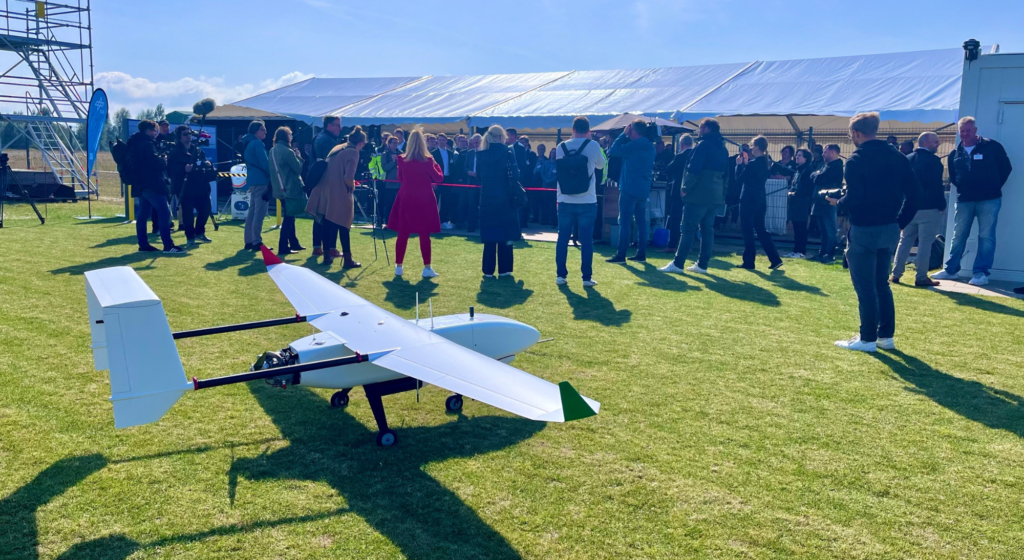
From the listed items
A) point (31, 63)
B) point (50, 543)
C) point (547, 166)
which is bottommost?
point (50, 543)

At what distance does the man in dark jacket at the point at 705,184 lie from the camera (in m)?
9.88

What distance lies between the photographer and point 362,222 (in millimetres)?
16953

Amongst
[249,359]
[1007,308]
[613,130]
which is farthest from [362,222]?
[1007,308]

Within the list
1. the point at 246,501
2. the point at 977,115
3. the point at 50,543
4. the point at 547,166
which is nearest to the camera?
the point at 50,543

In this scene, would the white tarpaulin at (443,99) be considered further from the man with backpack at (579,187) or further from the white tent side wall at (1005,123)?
the white tent side wall at (1005,123)

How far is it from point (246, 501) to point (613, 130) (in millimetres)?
14143

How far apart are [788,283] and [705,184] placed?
5.91 feet

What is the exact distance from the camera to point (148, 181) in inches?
424

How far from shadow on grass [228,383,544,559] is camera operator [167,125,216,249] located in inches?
327

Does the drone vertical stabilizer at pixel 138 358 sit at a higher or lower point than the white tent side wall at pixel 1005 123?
lower

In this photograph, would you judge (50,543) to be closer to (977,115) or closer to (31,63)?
(977,115)

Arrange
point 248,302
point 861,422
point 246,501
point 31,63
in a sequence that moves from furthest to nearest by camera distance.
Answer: point 31,63 → point 248,302 → point 861,422 → point 246,501

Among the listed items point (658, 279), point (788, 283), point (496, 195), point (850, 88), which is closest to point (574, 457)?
point (496, 195)

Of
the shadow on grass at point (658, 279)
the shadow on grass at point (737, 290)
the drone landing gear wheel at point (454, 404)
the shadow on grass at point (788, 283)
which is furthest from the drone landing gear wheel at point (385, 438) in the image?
the shadow on grass at point (788, 283)
